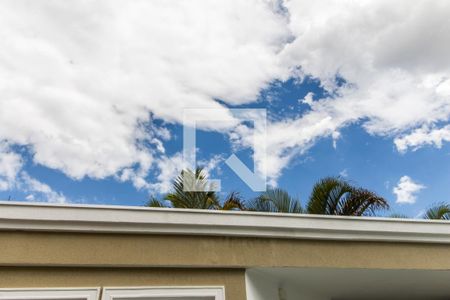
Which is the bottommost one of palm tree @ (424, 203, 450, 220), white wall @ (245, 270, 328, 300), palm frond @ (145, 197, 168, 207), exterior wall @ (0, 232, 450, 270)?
white wall @ (245, 270, 328, 300)

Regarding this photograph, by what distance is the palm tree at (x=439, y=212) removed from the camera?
8.87m

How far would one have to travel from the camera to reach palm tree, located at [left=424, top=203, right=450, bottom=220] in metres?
8.87

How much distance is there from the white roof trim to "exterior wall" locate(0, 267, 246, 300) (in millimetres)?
342

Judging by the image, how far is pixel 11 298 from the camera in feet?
9.14

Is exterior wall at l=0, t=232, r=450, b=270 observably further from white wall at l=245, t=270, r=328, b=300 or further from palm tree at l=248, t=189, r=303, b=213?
palm tree at l=248, t=189, r=303, b=213

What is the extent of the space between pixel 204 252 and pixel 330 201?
5.46m

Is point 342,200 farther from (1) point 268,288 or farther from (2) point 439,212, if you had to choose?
(1) point 268,288

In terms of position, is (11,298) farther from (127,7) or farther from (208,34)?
(208,34)

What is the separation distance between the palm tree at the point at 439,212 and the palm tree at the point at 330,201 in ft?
7.33

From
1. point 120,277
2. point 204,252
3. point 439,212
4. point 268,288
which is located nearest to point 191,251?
point 204,252

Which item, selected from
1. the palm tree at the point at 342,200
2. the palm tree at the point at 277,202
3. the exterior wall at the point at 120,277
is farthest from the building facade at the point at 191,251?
the palm tree at the point at 277,202

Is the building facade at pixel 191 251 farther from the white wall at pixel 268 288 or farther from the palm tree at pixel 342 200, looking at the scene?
the palm tree at pixel 342 200

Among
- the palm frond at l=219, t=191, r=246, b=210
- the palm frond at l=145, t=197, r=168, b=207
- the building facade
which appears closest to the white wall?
the building facade

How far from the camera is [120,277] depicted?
3.02 m
